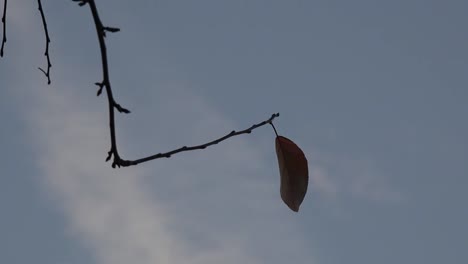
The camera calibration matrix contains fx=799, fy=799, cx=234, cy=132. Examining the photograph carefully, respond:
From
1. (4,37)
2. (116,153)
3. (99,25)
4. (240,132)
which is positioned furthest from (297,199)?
(4,37)

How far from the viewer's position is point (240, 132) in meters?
1.87

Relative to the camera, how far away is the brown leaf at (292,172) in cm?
203

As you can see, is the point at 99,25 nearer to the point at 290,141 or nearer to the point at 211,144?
the point at 211,144

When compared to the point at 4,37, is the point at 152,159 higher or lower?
lower

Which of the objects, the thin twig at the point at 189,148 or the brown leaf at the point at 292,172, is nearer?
the thin twig at the point at 189,148

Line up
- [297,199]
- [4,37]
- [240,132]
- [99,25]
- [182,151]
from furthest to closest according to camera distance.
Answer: [4,37]
[297,199]
[240,132]
[182,151]
[99,25]

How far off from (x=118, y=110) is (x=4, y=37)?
0.86 m

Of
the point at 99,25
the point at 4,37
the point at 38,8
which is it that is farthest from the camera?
the point at 4,37

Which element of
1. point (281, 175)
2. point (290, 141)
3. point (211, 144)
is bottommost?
point (211, 144)

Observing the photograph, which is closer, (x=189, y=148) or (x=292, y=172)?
(x=189, y=148)

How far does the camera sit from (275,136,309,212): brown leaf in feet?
6.66

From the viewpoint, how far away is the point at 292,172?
2.08m

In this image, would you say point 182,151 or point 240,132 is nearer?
point 182,151

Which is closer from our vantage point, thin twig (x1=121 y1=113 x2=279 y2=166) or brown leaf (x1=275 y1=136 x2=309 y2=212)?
thin twig (x1=121 y1=113 x2=279 y2=166)
